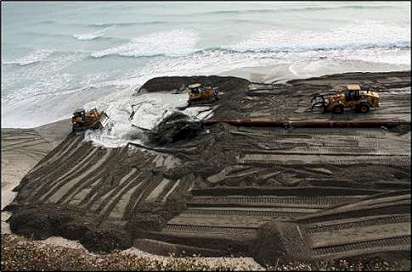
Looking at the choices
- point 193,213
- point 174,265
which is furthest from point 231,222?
point 174,265

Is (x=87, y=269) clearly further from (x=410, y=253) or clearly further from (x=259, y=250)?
(x=410, y=253)

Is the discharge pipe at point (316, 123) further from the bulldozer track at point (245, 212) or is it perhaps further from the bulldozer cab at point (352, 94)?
the bulldozer track at point (245, 212)

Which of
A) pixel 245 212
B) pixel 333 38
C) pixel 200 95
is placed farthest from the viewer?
pixel 333 38

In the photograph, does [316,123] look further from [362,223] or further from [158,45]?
[158,45]

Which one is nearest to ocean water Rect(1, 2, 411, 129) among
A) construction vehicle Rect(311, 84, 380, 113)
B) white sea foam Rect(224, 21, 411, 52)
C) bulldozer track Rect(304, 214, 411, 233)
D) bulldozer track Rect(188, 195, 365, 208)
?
white sea foam Rect(224, 21, 411, 52)

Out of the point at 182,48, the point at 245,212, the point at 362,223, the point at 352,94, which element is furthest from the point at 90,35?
the point at 362,223

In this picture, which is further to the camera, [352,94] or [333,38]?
[333,38]

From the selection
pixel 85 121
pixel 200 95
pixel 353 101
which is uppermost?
pixel 353 101

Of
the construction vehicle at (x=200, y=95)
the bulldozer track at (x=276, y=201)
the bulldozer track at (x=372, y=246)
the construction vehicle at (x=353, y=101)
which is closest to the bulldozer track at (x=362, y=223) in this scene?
the bulldozer track at (x=372, y=246)

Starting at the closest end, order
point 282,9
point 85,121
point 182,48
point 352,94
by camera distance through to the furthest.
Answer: point 352,94
point 85,121
point 182,48
point 282,9
